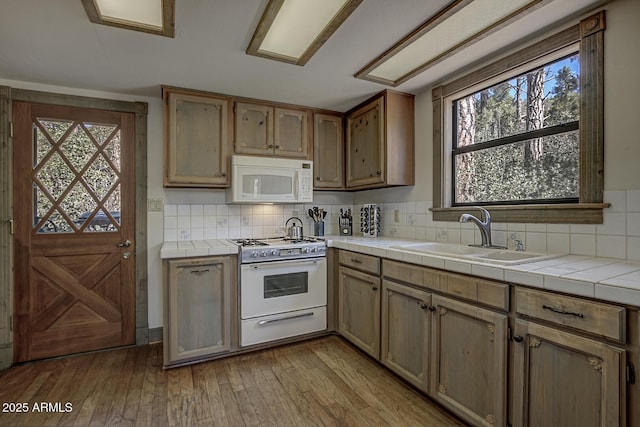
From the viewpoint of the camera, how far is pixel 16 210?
2.46m

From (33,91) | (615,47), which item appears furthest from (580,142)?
(33,91)

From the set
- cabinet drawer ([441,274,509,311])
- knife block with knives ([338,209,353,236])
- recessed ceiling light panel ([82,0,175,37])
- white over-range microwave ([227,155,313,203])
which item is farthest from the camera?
knife block with knives ([338,209,353,236])

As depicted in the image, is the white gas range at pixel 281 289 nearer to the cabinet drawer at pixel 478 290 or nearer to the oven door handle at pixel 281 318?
the oven door handle at pixel 281 318

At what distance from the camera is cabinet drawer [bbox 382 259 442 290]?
1.82m

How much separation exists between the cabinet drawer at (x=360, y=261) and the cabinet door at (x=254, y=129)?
3.95 ft

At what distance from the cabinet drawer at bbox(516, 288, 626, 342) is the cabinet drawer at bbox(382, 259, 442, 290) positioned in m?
0.48

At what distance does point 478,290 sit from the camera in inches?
61.4

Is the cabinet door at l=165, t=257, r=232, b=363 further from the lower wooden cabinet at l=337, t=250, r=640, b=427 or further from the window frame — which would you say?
the window frame

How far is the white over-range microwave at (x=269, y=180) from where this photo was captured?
2727 millimetres

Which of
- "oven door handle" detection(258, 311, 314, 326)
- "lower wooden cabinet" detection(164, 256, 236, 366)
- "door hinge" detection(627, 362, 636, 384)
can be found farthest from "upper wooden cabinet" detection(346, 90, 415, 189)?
"door hinge" detection(627, 362, 636, 384)

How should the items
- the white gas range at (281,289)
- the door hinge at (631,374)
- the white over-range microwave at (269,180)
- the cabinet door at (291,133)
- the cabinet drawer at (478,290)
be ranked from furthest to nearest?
the cabinet door at (291,133) → the white over-range microwave at (269,180) → the white gas range at (281,289) → the cabinet drawer at (478,290) → the door hinge at (631,374)

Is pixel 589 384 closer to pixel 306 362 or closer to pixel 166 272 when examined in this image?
pixel 306 362

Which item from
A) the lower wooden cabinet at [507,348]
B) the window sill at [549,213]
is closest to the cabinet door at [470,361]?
the lower wooden cabinet at [507,348]

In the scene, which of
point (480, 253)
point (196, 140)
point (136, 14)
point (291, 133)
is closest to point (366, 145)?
point (291, 133)
